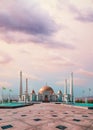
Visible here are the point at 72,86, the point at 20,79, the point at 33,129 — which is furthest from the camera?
the point at 20,79

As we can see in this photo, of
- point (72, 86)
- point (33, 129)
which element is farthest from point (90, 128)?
point (72, 86)

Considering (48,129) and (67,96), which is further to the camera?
(67,96)

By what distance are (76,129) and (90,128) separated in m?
0.45

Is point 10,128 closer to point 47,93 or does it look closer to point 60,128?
point 60,128

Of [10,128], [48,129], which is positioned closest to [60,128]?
[48,129]

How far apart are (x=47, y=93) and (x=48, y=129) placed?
44687 millimetres

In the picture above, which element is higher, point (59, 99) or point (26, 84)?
point (26, 84)

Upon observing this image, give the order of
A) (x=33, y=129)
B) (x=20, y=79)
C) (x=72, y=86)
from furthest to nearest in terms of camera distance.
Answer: (x=20, y=79), (x=72, y=86), (x=33, y=129)

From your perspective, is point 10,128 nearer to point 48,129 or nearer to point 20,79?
point 48,129

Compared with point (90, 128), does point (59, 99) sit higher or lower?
lower

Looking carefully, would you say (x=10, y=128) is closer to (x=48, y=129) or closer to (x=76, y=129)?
(x=48, y=129)

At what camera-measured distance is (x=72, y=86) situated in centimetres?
4403

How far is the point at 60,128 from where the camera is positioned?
478cm

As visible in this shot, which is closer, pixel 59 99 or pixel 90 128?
pixel 90 128
